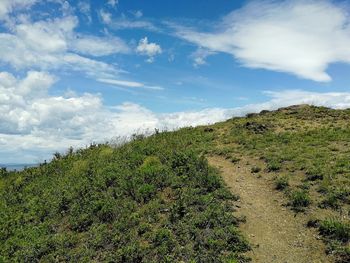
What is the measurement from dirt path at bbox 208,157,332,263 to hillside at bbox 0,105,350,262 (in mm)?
53

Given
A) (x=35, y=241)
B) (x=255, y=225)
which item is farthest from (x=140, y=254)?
(x=35, y=241)

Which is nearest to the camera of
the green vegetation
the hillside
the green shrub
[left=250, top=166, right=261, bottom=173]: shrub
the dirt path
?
the dirt path

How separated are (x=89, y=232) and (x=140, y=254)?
4059mm

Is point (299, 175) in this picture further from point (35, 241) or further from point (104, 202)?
point (35, 241)

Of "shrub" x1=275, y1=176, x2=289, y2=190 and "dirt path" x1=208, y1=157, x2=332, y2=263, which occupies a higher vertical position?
"shrub" x1=275, y1=176, x2=289, y2=190

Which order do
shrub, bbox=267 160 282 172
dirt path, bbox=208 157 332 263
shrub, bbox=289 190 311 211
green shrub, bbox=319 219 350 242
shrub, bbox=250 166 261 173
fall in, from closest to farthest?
dirt path, bbox=208 157 332 263, green shrub, bbox=319 219 350 242, shrub, bbox=289 190 311 211, shrub, bbox=267 160 282 172, shrub, bbox=250 166 261 173

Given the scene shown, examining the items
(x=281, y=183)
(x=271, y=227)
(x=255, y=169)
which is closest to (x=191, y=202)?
(x=271, y=227)

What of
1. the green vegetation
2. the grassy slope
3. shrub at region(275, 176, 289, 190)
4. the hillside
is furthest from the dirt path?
the green vegetation

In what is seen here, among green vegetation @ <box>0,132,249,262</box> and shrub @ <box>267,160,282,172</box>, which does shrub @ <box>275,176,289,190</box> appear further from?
green vegetation @ <box>0,132,249,262</box>

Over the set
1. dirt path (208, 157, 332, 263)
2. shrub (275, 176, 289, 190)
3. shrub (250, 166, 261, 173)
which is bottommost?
dirt path (208, 157, 332, 263)

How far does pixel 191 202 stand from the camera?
18766mm

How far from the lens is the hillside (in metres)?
15.7

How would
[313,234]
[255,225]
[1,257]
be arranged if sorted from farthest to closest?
[1,257] < [255,225] < [313,234]

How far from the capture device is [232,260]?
46.8 feet
